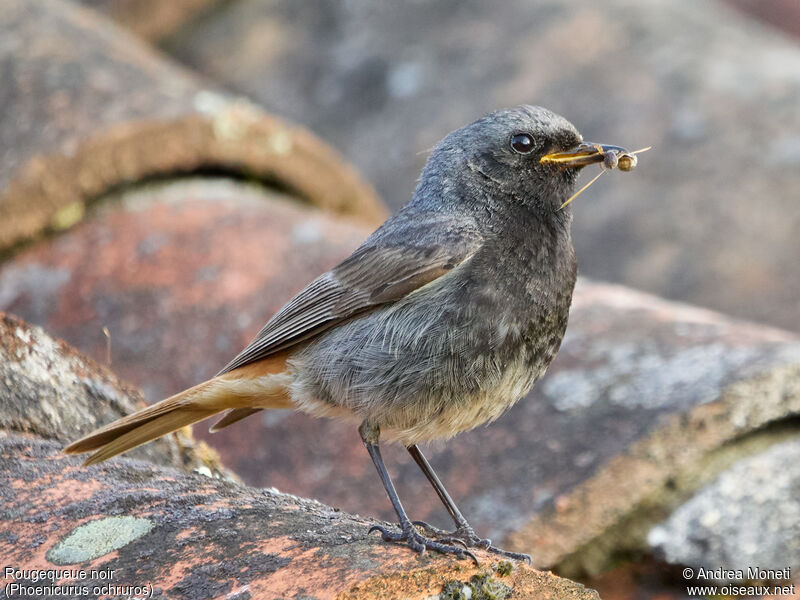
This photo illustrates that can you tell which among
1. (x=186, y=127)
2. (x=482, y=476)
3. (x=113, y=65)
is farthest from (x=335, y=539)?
(x=113, y=65)

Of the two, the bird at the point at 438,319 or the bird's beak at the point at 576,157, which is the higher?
the bird's beak at the point at 576,157

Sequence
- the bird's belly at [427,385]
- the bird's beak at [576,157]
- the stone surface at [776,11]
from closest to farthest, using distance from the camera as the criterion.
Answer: the bird's belly at [427,385] < the bird's beak at [576,157] < the stone surface at [776,11]

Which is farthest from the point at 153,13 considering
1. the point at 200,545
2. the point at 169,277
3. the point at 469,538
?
the point at 200,545

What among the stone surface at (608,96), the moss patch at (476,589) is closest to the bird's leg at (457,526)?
the moss patch at (476,589)

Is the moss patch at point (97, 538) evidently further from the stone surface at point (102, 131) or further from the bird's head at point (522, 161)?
the stone surface at point (102, 131)

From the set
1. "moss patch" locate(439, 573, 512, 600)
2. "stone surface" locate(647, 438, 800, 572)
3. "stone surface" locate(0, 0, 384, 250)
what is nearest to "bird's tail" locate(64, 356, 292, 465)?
"moss patch" locate(439, 573, 512, 600)

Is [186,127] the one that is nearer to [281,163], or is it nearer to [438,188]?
[281,163]

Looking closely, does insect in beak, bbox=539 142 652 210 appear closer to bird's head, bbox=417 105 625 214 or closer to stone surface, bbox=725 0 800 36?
bird's head, bbox=417 105 625 214

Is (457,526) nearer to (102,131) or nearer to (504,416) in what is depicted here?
(504,416)
